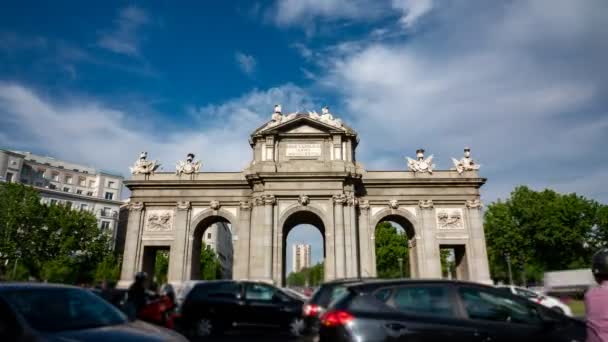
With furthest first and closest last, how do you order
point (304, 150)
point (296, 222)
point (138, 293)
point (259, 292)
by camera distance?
point (296, 222) < point (304, 150) < point (259, 292) < point (138, 293)

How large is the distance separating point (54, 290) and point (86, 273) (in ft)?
196

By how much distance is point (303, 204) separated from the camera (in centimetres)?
3106

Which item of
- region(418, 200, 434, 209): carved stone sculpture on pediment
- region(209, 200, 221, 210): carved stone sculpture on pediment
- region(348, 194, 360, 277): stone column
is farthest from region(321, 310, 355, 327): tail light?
region(418, 200, 434, 209): carved stone sculpture on pediment

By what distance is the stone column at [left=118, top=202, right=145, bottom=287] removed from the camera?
104 ft

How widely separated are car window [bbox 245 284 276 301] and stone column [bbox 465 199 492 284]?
2223 centimetres

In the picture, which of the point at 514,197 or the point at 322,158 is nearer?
the point at 322,158

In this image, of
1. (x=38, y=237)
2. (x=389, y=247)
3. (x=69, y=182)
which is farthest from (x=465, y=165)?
(x=69, y=182)

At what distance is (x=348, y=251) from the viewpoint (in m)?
29.6

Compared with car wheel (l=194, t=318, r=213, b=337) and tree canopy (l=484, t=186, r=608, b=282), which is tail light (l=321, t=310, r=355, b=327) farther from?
tree canopy (l=484, t=186, r=608, b=282)

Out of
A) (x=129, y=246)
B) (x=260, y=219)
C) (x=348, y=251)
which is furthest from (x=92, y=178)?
(x=348, y=251)

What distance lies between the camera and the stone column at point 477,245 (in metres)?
30.6

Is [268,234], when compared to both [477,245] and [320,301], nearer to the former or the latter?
[477,245]

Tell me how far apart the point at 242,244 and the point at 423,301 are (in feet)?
87.7

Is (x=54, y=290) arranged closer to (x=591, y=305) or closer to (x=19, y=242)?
(x=591, y=305)
